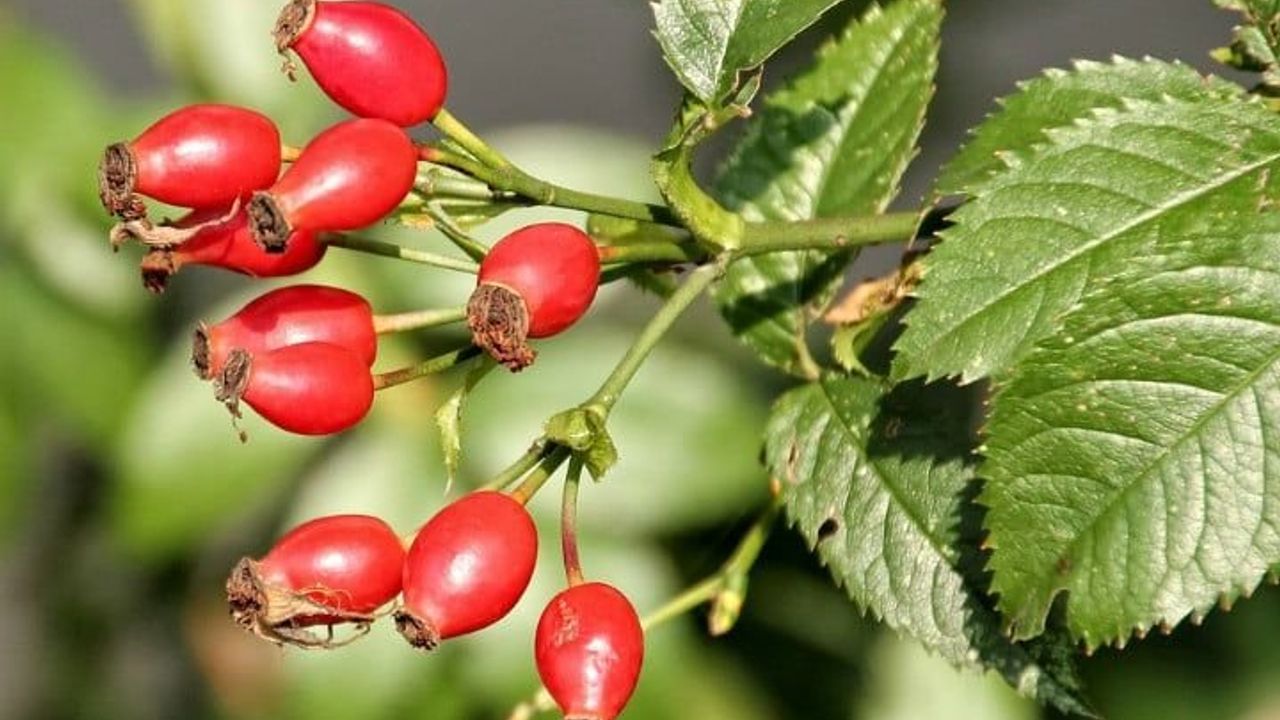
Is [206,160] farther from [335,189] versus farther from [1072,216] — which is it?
[1072,216]

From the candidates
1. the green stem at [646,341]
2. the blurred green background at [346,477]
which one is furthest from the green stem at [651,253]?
the blurred green background at [346,477]

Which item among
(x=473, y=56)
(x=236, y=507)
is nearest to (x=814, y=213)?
(x=236, y=507)

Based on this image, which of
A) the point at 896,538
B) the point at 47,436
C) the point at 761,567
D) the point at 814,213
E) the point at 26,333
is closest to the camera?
the point at 896,538

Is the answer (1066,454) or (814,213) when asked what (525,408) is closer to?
(814,213)

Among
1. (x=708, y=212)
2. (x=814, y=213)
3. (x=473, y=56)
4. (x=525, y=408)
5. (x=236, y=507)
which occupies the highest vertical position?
(x=708, y=212)

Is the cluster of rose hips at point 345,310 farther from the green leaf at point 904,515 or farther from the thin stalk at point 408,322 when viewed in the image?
the green leaf at point 904,515

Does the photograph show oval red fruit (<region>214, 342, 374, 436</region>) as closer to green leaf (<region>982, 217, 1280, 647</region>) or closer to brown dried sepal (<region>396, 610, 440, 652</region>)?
brown dried sepal (<region>396, 610, 440, 652</region>)
